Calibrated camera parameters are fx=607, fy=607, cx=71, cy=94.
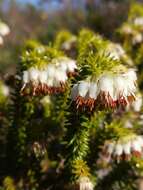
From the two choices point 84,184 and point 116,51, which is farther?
point 116,51

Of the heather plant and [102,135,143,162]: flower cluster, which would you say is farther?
[102,135,143,162]: flower cluster

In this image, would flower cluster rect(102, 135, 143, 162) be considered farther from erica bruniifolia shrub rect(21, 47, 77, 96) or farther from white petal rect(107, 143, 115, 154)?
erica bruniifolia shrub rect(21, 47, 77, 96)

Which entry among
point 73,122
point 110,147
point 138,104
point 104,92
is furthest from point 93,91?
point 138,104

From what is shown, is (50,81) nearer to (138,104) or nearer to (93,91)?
(93,91)

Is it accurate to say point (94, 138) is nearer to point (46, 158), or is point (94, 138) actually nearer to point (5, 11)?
point (46, 158)

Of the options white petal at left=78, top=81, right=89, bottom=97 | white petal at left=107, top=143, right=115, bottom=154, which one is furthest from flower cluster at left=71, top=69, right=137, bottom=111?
white petal at left=107, top=143, right=115, bottom=154

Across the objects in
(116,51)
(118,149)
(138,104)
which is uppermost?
(116,51)

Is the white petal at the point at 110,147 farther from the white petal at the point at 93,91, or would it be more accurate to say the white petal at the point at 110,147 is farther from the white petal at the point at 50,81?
the white petal at the point at 93,91

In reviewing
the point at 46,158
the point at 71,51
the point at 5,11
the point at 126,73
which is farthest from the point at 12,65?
the point at 126,73
